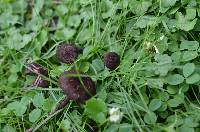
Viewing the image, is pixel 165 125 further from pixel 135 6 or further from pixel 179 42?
pixel 135 6

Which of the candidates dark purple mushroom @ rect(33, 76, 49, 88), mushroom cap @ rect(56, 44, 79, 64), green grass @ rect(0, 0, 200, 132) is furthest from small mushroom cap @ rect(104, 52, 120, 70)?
dark purple mushroom @ rect(33, 76, 49, 88)

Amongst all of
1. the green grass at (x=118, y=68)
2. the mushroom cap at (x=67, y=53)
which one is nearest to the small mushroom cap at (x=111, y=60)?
the green grass at (x=118, y=68)

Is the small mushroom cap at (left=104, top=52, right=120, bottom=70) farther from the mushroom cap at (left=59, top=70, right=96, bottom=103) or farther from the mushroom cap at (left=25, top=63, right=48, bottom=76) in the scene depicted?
the mushroom cap at (left=25, top=63, right=48, bottom=76)

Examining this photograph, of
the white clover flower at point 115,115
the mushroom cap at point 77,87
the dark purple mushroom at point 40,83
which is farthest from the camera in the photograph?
the dark purple mushroom at point 40,83

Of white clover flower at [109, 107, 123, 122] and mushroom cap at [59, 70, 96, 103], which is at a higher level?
mushroom cap at [59, 70, 96, 103]

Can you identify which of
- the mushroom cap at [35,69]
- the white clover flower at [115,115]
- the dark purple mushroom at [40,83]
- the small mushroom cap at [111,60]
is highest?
the small mushroom cap at [111,60]

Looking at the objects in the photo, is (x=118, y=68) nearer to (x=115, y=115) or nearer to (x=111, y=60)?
(x=111, y=60)

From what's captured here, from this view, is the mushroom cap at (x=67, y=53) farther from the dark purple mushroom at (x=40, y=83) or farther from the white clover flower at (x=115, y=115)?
the white clover flower at (x=115, y=115)
